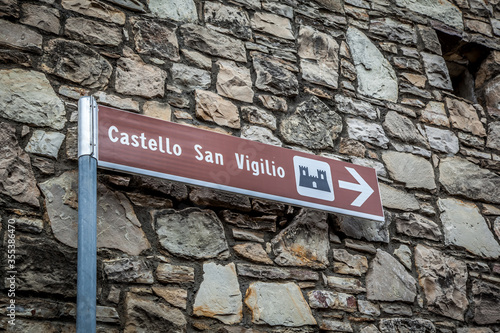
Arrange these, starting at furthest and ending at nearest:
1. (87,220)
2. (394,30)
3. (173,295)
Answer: (394,30) → (173,295) → (87,220)

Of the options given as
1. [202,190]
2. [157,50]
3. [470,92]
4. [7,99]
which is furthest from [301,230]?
[470,92]

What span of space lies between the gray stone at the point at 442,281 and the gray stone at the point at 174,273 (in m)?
1.23

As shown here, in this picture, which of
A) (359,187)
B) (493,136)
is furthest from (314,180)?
Answer: (493,136)

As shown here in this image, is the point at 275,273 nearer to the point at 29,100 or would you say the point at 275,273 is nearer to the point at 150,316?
the point at 150,316

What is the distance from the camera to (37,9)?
2.73 m

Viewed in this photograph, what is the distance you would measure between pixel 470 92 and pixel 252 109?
1.84 metres

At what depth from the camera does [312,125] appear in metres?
3.16

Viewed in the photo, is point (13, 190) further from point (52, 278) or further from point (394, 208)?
point (394, 208)

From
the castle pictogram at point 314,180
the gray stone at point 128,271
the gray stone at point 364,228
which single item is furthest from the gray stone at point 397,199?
the gray stone at point 128,271

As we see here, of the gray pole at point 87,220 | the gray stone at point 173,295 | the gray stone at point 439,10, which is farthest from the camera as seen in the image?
the gray stone at point 439,10

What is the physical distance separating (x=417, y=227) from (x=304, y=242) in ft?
2.34

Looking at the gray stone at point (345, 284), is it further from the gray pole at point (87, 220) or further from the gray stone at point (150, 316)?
the gray pole at point (87, 220)

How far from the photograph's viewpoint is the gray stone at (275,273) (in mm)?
2605

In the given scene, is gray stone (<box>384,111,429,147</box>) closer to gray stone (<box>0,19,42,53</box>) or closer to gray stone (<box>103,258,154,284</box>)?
gray stone (<box>103,258,154,284</box>)
